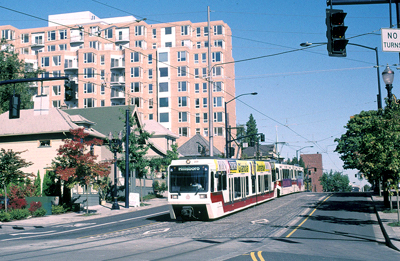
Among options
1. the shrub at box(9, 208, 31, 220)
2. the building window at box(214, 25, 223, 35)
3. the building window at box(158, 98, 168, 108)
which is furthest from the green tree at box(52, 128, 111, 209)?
the building window at box(214, 25, 223, 35)

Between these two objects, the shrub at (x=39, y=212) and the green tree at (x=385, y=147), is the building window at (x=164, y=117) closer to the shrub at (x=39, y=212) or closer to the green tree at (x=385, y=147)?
the shrub at (x=39, y=212)

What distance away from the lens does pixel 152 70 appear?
3100 inches

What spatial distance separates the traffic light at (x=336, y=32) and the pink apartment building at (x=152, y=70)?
6238cm

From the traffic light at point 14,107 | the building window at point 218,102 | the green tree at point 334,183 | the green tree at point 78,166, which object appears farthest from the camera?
the green tree at point 334,183

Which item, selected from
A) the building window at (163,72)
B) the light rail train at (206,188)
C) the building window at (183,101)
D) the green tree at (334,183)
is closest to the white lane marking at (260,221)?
the light rail train at (206,188)

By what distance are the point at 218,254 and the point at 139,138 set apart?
24.3m

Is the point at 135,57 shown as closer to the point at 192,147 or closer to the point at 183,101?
the point at 183,101

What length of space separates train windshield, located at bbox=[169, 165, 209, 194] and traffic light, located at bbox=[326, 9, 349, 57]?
11.0m

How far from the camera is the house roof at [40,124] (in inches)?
1523

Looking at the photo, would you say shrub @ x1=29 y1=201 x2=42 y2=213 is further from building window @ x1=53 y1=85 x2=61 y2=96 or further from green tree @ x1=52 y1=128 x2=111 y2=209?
building window @ x1=53 y1=85 x2=61 y2=96

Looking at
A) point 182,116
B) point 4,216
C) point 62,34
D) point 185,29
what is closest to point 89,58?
point 62,34

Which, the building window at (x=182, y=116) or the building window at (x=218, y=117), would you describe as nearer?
the building window at (x=218, y=117)

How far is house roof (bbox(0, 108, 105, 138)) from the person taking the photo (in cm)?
3869

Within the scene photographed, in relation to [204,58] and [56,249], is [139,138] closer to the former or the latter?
[56,249]
